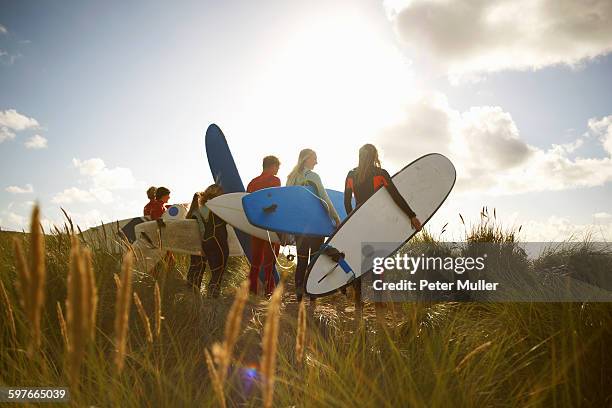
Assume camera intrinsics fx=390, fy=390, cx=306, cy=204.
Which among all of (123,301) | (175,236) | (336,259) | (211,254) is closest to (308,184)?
(336,259)

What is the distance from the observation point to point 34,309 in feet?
2.38

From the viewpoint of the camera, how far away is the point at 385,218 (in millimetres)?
4664

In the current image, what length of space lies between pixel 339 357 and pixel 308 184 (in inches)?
126

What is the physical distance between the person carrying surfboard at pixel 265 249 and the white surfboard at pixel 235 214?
101 mm

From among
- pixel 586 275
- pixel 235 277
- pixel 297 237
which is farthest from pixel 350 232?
pixel 586 275

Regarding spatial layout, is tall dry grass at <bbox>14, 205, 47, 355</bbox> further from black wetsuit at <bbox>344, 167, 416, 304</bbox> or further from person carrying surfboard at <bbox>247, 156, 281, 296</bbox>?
black wetsuit at <bbox>344, 167, 416, 304</bbox>

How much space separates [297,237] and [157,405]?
3280 mm

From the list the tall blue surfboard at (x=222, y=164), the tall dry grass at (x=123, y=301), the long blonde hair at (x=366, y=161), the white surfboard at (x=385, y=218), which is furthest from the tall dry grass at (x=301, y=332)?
the tall blue surfboard at (x=222, y=164)

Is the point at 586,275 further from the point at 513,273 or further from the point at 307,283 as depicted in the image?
the point at 307,283

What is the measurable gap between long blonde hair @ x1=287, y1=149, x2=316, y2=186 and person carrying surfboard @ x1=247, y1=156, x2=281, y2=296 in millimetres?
220

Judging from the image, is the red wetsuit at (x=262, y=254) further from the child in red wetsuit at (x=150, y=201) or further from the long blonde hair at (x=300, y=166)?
the child in red wetsuit at (x=150, y=201)

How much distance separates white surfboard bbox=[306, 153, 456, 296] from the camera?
175 inches

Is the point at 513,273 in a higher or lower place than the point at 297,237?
lower

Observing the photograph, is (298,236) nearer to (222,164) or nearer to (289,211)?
(289,211)
